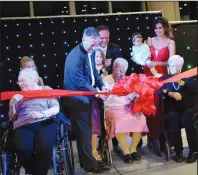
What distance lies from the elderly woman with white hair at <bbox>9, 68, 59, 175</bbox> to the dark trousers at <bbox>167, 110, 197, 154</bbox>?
4.07ft

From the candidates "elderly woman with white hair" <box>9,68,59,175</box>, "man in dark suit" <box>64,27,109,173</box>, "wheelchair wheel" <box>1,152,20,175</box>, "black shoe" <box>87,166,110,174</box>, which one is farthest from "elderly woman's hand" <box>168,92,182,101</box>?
"wheelchair wheel" <box>1,152,20,175</box>

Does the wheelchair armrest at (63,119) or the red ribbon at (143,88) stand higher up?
the red ribbon at (143,88)

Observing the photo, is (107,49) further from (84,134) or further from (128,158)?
(128,158)

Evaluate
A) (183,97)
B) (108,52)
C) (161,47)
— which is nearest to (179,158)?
(183,97)

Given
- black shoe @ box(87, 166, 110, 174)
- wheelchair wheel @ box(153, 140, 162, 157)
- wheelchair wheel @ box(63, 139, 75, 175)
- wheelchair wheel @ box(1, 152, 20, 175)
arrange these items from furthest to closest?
wheelchair wheel @ box(153, 140, 162, 157) → black shoe @ box(87, 166, 110, 174) → wheelchair wheel @ box(63, 139, 75, 175) → wheelchair wheel @ box(1, 152, 20, 175)

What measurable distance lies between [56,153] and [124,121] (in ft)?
3.18

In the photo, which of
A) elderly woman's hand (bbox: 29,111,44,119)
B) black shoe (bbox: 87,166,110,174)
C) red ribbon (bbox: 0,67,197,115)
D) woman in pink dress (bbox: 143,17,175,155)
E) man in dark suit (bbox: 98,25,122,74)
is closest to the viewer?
elderly woman's hand (bbox: 29,111,44,119)

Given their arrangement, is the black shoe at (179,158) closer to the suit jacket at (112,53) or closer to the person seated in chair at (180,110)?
the person seated in chair at (180,110)

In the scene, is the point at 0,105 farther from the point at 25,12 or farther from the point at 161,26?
the point at 161,26

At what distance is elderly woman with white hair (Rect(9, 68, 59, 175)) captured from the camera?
8.42ft

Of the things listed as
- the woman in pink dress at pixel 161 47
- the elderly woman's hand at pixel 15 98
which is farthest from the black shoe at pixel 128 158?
the elderly woman's hand at pixel 15 98

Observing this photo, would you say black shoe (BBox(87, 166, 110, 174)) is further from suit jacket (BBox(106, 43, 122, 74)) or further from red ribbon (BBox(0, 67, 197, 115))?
suit jacket (BBox(106, 43, 122, 74))

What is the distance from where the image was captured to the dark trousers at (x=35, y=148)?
2555mm

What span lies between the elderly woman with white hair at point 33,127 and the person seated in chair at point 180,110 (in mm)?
1225
